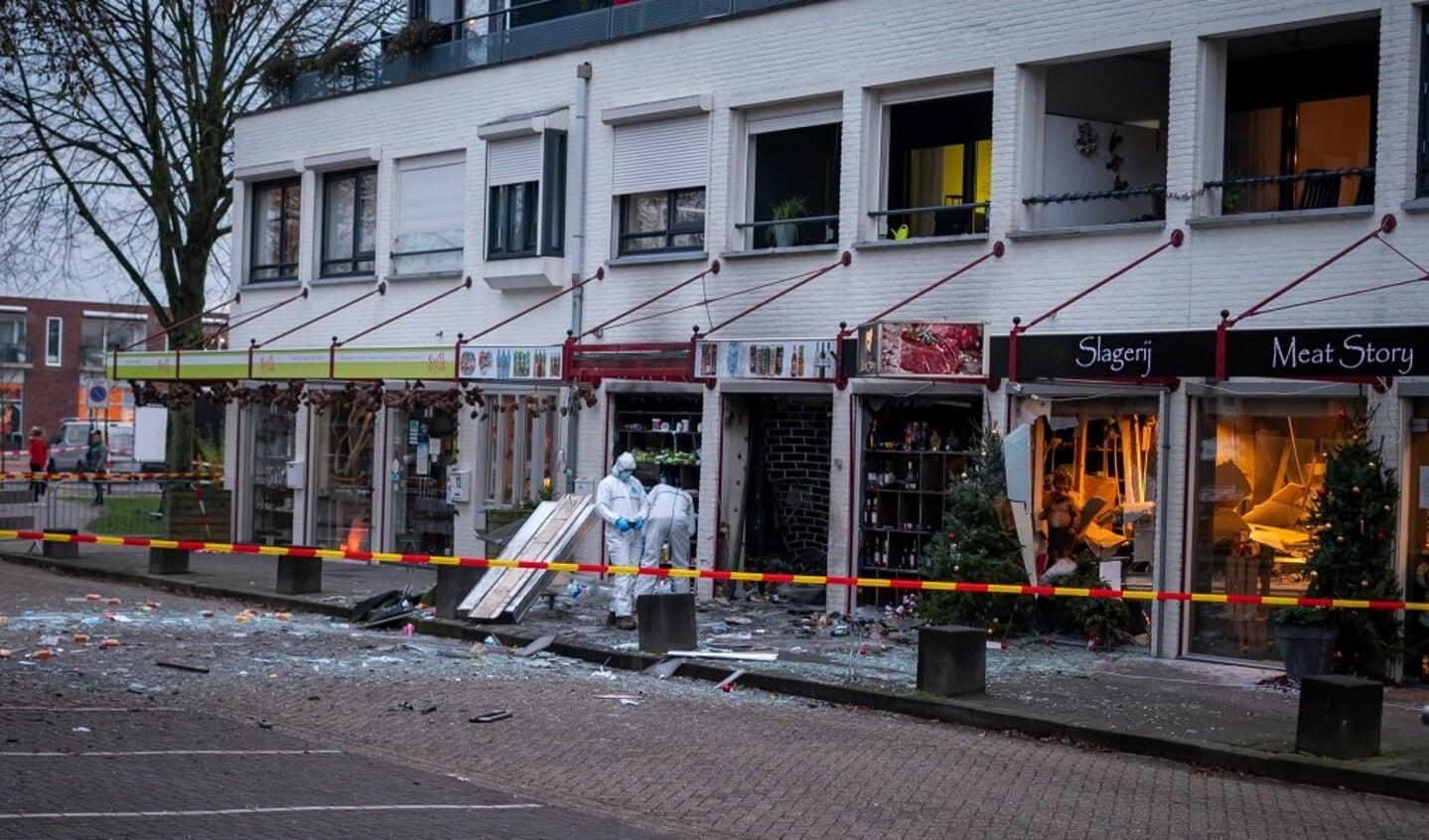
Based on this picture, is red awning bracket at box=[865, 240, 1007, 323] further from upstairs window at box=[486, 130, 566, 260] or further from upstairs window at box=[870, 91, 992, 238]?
upstairs window at box=[486, 130, 566, 260]

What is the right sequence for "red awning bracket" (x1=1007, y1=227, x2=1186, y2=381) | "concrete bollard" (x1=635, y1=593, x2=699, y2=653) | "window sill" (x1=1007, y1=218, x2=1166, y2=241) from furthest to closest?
"window sill" (x1=1007, y1=218, x2=1166, y2=241), "red awning bracket" (x1=1007, y1=227, x2=1186, y2=381), "concrete bollard" (x1=635, y1=593, x2=699, y2=653)

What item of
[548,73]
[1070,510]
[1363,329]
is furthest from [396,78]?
[1363,329]

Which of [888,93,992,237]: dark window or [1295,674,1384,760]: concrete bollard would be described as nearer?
[1295,674,1384,760]: concrete bollard

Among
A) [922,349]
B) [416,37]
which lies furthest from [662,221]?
[416,37]

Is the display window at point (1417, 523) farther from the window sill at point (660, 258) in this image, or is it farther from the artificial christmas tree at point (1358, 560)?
the window sill at point (660, 258)

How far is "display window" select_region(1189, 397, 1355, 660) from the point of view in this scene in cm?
1642

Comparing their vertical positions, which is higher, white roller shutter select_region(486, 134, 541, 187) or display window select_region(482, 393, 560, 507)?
white roller shutter select_region(486, 134, 541, 187)

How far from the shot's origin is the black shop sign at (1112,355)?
51.0ft

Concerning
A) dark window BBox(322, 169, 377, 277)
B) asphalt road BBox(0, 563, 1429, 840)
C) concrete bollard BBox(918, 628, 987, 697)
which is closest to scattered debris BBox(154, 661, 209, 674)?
asphalt road BBox(0, 563, 1429, 840)

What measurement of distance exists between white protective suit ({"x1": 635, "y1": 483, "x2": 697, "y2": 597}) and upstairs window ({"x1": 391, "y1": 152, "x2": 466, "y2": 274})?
8.20 metres

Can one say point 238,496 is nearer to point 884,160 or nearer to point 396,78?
point 396,78

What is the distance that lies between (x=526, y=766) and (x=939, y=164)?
11.4 metres

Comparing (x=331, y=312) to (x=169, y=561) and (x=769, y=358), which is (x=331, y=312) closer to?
(x=169, y=561)

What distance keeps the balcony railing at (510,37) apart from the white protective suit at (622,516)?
6.45 metres
